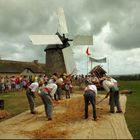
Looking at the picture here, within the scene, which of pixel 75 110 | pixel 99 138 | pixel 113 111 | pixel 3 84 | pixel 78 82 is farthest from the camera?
pixel 78 82

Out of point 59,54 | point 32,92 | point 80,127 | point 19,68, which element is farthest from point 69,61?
point 19,68

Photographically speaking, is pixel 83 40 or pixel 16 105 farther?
pixel 83 40

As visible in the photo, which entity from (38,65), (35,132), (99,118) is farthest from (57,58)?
(38,65)

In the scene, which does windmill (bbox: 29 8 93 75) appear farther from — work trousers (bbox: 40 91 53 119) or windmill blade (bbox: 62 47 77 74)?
work trousers (bbox: 40 91 53 119)

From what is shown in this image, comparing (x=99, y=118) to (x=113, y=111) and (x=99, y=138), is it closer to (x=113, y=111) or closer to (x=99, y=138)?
(x=113, y=111)

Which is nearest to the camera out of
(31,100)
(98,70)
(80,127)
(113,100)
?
(80,127)

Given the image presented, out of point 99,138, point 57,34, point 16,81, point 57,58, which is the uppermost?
point 57,34

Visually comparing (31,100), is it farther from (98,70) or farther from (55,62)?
(98,70)

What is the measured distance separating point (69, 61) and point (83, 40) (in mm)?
3399

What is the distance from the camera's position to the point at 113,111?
17.9 m

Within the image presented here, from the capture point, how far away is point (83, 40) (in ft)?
149

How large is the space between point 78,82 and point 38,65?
43445 mm

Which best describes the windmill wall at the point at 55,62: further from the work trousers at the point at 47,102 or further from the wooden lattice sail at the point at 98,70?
the work trousers at the point at 47,102

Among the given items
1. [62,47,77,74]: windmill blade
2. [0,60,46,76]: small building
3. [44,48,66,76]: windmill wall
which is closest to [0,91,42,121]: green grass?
[44,48,66,76]: windmill wall
